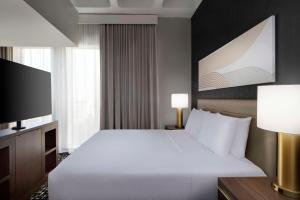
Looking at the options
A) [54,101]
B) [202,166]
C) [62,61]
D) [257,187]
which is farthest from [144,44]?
[257,187]

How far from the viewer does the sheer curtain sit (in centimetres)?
425

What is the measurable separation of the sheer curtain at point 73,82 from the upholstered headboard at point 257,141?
9.59ft

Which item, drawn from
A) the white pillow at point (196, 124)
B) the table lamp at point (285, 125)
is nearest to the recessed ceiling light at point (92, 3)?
the white pillow at point (196, 124)

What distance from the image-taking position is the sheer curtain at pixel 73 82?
4250 millimetres

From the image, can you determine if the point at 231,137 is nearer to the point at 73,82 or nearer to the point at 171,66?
the point at 171,66

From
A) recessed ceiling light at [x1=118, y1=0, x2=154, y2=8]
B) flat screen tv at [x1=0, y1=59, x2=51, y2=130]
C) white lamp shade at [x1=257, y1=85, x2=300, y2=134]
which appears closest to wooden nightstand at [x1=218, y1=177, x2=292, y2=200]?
white lamp shade at [x1=257, y1=85, x2=300, y2=134]

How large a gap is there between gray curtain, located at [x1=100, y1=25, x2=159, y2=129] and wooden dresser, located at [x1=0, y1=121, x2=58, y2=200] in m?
1.43

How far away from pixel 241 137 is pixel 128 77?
9.20 feet

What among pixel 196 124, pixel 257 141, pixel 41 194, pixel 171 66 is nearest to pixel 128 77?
pixel 171 66

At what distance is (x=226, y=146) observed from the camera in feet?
6.17

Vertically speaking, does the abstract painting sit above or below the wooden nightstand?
above

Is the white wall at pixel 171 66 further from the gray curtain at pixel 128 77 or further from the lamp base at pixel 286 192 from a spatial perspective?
the lamp base at pixel 286 192

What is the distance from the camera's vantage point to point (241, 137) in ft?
6.16

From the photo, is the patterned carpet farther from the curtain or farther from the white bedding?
the curtain
